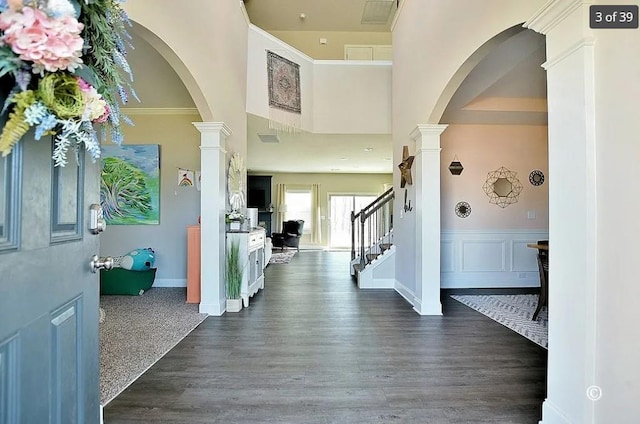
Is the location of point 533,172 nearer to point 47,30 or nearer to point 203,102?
point 203,102

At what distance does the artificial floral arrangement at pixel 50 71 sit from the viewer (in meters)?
0.81

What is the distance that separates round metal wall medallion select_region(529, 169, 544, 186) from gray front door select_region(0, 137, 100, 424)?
6.01 metres

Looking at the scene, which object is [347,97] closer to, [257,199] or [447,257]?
[447,257]

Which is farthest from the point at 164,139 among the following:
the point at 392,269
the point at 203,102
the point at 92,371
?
the point at 92,371

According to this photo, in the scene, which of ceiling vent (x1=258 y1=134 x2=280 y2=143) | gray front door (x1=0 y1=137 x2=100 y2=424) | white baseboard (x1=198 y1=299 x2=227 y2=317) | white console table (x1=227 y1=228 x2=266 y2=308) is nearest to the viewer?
gray front door (x1=0 y1=137 x2=100 y2=424)

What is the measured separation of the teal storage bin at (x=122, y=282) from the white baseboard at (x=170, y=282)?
1.50ft

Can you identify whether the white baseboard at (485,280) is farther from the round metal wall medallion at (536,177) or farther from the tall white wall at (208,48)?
the tall white wall at (208,48)

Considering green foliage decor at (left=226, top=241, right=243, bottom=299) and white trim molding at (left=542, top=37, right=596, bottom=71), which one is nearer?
white trim molding at (left=542, top=37, right=596, bottom=71)

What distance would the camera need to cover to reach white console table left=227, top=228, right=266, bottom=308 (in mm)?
4375

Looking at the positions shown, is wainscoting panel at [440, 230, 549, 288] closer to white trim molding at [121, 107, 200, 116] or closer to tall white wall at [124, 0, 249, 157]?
tall white wall at [124, 0, 249, 157]

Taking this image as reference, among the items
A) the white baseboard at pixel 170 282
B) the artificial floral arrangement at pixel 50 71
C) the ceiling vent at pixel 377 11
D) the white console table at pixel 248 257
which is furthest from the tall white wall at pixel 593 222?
the ceiling vent at pixel 377 11

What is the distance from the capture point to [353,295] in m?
5.04

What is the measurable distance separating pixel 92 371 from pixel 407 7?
5.27 m

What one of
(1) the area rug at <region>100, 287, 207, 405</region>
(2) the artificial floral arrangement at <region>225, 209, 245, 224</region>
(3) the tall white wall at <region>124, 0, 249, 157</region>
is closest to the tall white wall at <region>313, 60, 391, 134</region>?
(3) the tall white wall at <region>124, 0, 249, 157</region>
